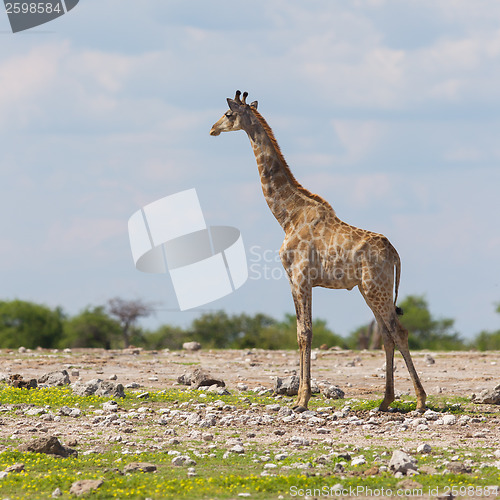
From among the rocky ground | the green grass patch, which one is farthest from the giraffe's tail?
the green grass patch

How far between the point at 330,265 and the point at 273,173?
230 centimetres

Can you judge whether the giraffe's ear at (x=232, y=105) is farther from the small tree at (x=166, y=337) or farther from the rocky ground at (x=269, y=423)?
the small tree at (x=166, y=337)

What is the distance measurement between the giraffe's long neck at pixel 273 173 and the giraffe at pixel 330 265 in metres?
0.02

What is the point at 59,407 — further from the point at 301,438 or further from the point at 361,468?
the point at 361,468

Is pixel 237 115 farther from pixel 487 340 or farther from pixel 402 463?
pixel 487 340

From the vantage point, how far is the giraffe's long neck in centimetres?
1576

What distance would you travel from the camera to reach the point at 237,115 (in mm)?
15867

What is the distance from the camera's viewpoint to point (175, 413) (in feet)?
46.7

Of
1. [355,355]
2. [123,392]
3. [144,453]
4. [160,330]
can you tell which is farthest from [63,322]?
[144,453]

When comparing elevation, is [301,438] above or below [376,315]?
below

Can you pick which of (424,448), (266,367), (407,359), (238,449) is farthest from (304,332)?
(266,367)

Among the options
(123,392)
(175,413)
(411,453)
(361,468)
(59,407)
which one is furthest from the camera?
(123,392)

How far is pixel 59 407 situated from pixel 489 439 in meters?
7.72

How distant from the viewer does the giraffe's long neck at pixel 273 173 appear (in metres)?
15.8
